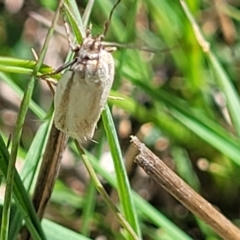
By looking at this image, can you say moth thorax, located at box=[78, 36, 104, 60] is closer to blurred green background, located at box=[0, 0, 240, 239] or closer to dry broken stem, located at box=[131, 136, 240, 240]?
dry broken stem, located at box=[131, 136, 240, 240]

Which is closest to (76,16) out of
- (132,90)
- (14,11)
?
(132,90)

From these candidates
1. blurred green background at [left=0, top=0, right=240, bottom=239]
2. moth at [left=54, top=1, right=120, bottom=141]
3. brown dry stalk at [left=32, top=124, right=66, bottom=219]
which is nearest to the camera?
moth at [left=54, top=1, right=120, bottom=141]

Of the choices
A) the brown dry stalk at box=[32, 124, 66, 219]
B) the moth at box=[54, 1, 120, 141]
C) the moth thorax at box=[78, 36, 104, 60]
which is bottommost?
the brown dry stalk at box=[32, 124, 66, 219]

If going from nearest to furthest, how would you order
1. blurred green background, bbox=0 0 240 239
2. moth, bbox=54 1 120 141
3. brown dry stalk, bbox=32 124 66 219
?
moth, bbox=54 1 120 141
brown dry stalk, bbox=32 124 66 219
blurred green background, bbox=0 0 240 239

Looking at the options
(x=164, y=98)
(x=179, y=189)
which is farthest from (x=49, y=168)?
(x=164, y=98)

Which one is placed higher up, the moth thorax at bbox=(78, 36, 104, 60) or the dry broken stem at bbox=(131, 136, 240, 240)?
the moth thorax at bbox=(78, 36, 104, 60)

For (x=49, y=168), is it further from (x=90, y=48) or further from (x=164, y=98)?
(x=164, y=98)

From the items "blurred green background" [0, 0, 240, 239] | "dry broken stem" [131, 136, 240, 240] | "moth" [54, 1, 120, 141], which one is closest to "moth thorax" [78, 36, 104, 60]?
"moth" [54, 1, 120, 141]

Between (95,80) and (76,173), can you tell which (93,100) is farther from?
(76,173)

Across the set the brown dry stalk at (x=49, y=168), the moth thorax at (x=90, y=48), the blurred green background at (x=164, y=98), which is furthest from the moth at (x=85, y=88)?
the blurred green background at (x=164, y=98)
